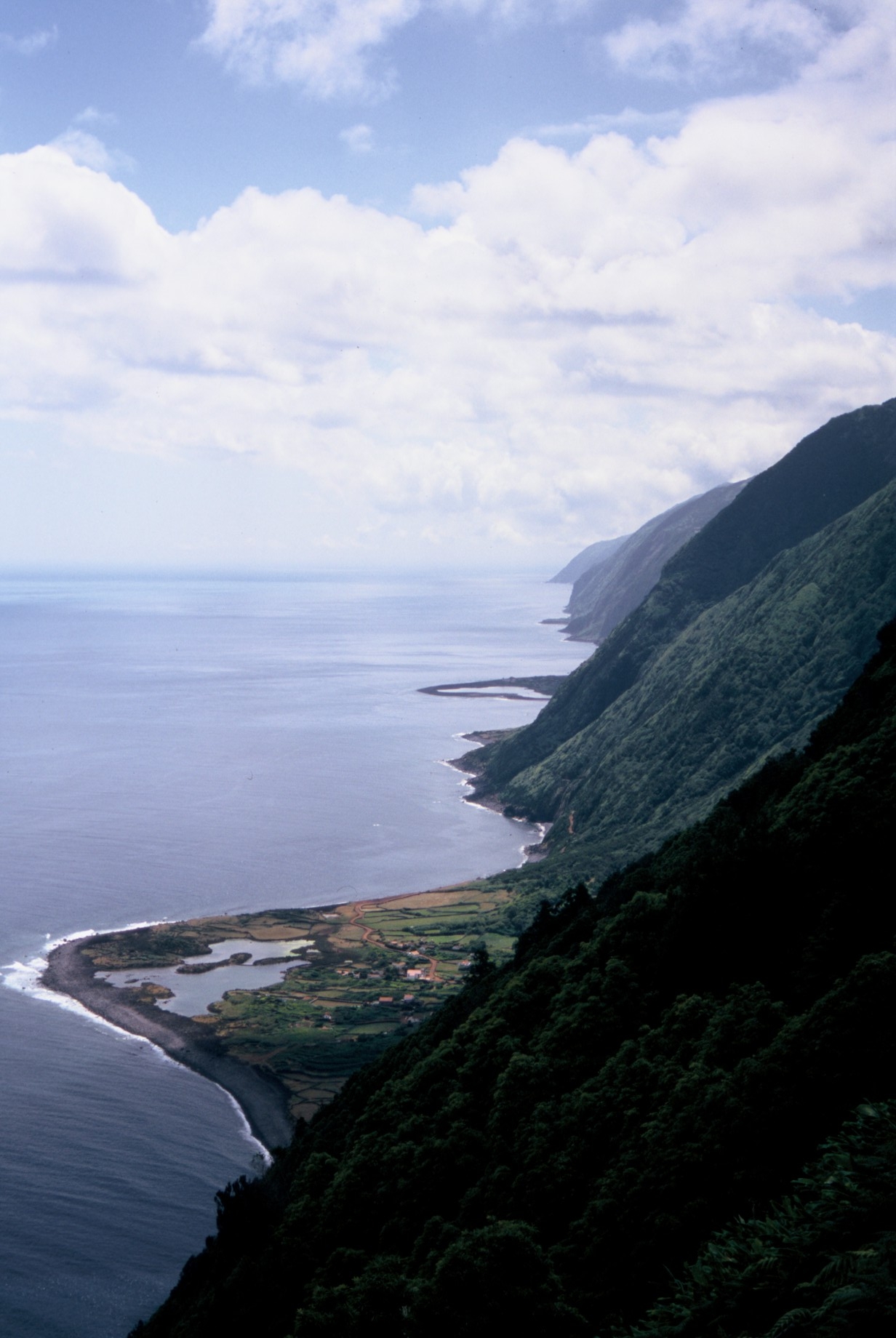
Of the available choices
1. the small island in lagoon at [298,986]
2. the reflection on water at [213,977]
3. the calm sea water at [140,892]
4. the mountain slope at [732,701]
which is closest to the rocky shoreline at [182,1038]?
the small island in lagoon at [298,986]

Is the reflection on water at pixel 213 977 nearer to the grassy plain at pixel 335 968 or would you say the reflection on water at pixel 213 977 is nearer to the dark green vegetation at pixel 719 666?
the grassy plain at pixel 335 968

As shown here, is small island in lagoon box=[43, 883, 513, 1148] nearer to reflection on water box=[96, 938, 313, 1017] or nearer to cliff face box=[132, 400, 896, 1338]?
reflection on water box=[96, 938, 313, 1017]

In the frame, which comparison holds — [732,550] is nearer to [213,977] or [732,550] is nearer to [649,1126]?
[213,977]

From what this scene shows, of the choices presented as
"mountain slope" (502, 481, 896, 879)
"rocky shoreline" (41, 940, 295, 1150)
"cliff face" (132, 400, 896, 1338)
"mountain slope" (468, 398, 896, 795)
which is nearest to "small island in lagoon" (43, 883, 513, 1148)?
"rocky shoreline" (41, 940, 295, 1150)

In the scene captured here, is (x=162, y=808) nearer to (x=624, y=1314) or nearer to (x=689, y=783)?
(x=689, y=783)

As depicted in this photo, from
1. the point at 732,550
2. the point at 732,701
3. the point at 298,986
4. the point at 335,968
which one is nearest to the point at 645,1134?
the point at 298,986

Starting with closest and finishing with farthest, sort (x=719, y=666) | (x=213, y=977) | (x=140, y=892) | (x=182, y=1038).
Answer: (x=182, y=1038) < (x=213, y=977) < (x=140, y=892) < (x=719, y=666)
